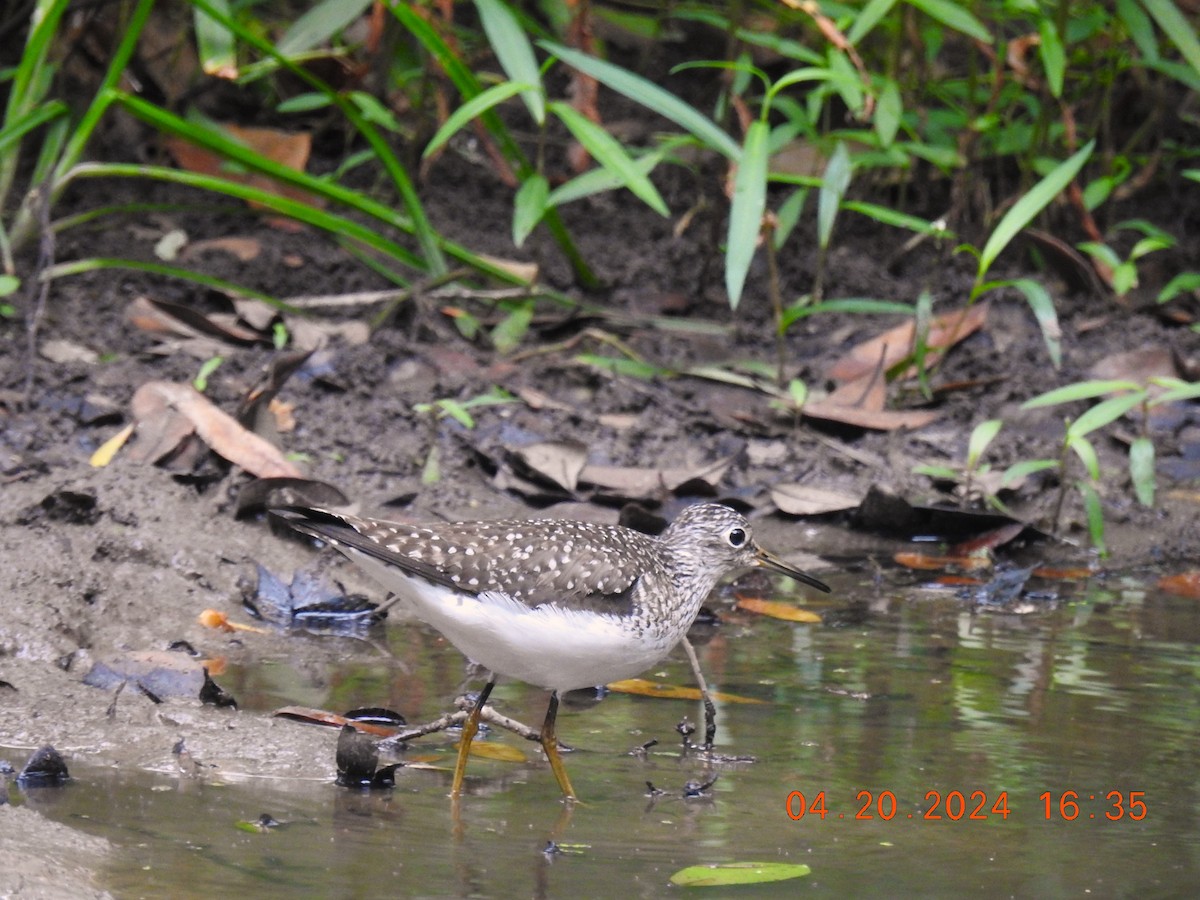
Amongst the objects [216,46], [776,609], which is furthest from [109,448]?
[776,609]

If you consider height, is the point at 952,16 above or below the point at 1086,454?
above

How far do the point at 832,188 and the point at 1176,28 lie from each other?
1948 millimetres

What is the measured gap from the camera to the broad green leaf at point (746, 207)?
674 centimetres

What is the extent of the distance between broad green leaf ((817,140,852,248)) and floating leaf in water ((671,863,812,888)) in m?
4.34

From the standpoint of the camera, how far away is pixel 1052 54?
754cm

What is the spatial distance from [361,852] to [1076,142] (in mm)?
6416

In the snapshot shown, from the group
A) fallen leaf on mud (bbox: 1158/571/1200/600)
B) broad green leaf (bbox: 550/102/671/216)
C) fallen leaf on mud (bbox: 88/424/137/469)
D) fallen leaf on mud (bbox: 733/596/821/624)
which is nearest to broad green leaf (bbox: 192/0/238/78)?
broad green leaf (bbox: 550/102/671/216)

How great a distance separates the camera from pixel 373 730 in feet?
15.1

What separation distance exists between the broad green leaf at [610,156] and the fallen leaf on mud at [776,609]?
1.83 meters

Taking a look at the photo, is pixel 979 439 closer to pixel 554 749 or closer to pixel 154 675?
pixel 554 749

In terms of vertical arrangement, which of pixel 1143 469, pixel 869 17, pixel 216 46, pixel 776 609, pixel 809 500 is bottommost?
pixel 776 609

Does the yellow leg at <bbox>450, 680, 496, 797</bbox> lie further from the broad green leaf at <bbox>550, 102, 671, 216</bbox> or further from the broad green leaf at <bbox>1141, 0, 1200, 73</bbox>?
the broad green leaf at <bbox>1141, 0, 1200, 73</bbox>

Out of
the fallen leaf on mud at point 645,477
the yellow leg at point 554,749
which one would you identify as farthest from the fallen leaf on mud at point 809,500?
the yellow leg at point 554,749

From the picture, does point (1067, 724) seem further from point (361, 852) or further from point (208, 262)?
point (208, 262)
